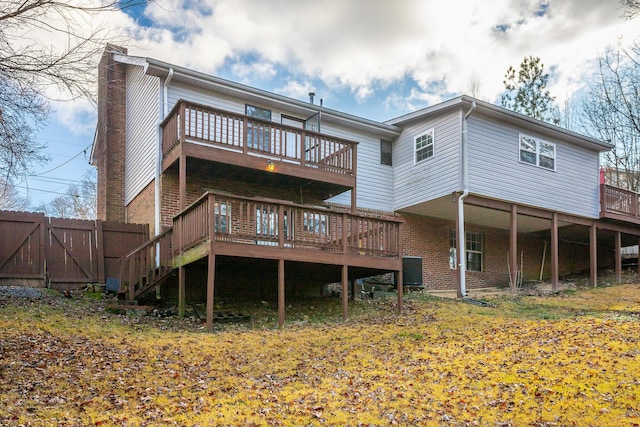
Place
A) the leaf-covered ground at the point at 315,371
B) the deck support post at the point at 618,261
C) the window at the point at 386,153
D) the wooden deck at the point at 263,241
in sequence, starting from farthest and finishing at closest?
1. the deck support post at the point at 618,261
2. the window at the point at 386,153
3. the wooden deck at the point at 263,241
4. the leaf-covered ground at the point at 315,371

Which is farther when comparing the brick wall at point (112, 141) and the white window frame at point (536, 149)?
the white window frame at point (536, 149)

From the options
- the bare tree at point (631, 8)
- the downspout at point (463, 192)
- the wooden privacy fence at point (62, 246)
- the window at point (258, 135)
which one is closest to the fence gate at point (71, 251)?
the wooden privacy fence at point (62, 246)

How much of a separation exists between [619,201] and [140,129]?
18.4m

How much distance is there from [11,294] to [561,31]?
2050 cm

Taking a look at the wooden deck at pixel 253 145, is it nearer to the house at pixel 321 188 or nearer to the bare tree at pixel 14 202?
the house at pixel 321 188

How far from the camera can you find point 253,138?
15422mm

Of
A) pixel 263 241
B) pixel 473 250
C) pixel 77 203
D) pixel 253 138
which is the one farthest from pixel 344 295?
pixel 77 203

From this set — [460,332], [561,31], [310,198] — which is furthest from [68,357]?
[561,31]

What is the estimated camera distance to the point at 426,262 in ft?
67.4

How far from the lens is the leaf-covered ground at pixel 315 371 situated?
6984mm

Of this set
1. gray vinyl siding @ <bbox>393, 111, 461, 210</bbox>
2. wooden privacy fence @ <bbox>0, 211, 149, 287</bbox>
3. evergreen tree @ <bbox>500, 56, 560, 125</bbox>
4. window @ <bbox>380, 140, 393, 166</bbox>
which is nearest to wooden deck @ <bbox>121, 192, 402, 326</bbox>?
wooden privacy fence @ <bbox>0, 211, 149, 287</bbox>

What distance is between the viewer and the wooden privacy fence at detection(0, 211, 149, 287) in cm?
1492

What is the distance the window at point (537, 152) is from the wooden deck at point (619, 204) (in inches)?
126

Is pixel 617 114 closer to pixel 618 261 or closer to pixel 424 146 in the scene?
pixel 618 261
